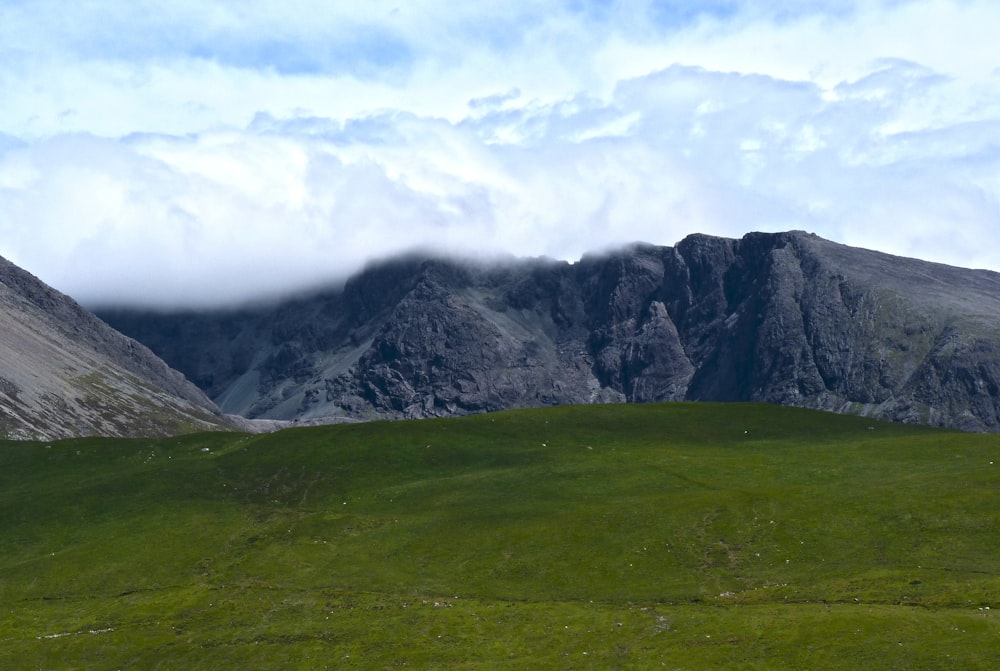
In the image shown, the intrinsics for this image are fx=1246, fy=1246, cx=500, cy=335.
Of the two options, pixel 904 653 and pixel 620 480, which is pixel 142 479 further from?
pixel 904 653

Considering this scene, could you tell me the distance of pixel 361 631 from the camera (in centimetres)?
8738

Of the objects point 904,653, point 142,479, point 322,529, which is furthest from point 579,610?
point 142,479

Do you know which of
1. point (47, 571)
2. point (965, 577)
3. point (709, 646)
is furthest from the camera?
point (47, 571)

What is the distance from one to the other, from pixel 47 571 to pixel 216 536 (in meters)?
14.6

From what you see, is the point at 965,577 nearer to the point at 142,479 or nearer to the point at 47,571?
the point at 47,571

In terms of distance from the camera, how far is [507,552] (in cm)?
10319

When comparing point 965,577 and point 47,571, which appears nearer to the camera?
point 965,577

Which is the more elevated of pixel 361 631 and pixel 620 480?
pixel 620 480

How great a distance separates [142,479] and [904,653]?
87.7 metres

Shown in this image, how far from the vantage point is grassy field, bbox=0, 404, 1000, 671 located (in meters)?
81.0

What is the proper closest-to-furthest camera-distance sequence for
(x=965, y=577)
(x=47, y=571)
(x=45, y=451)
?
(x=965, y=577), (x=47, y=571), (x=45, y=451)

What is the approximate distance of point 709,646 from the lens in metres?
77.1

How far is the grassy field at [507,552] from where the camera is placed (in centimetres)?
8100

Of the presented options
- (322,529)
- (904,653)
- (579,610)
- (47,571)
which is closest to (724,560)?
(579,610)
